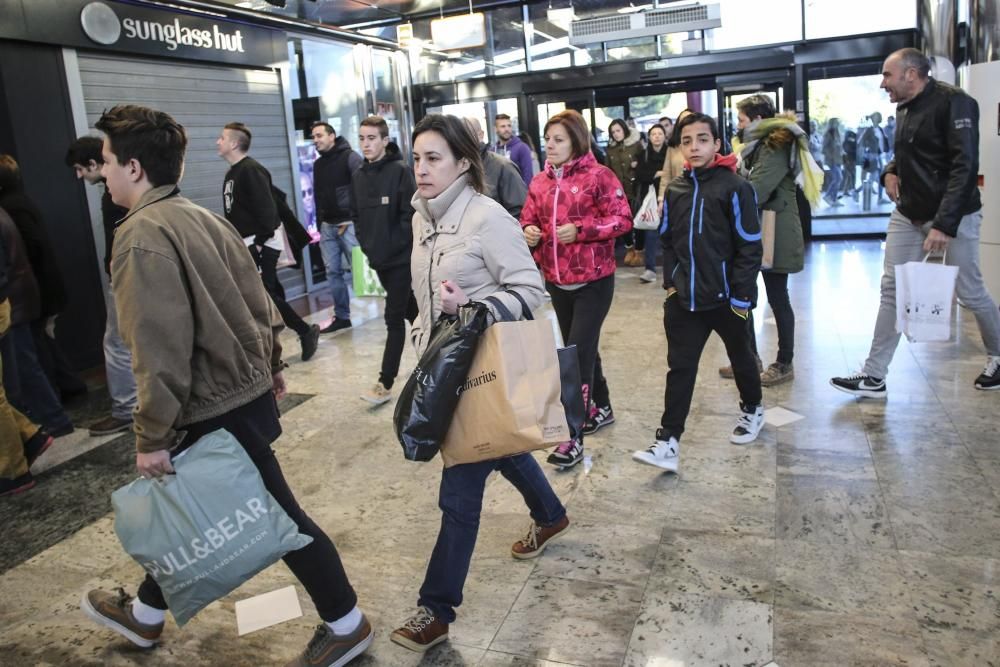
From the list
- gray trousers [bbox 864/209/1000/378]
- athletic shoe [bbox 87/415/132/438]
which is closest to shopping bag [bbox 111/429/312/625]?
athletic shoe [bbox 87/415/132/438]

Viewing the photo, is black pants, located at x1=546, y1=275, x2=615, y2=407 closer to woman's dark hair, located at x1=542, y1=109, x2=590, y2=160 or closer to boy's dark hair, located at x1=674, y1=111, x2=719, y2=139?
woman's dark hair, located at x1=542, y1=109, x2=590, y2=160

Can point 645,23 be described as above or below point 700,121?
above

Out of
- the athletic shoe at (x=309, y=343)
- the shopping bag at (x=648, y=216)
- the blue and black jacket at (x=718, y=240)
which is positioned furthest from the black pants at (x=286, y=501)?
the shopping bag at (x=648, y=216)

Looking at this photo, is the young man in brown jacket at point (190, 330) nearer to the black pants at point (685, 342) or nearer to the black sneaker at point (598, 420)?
the black pants at point (685, 342)

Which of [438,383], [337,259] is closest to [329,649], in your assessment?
[438,383]

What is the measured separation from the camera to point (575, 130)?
12.6ft

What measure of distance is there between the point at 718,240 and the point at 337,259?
4652 mm

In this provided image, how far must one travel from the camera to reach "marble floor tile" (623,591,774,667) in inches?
99.0

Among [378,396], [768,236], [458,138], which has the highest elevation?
[458,138]

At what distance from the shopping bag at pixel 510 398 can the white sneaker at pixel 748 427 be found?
2043 mm

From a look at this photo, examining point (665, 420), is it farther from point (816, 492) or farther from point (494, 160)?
point (494, 160)

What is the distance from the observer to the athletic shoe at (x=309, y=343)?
6.54m

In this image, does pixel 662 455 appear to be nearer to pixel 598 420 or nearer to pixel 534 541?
pixel 598 420

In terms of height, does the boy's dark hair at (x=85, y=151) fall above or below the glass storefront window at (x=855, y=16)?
below
